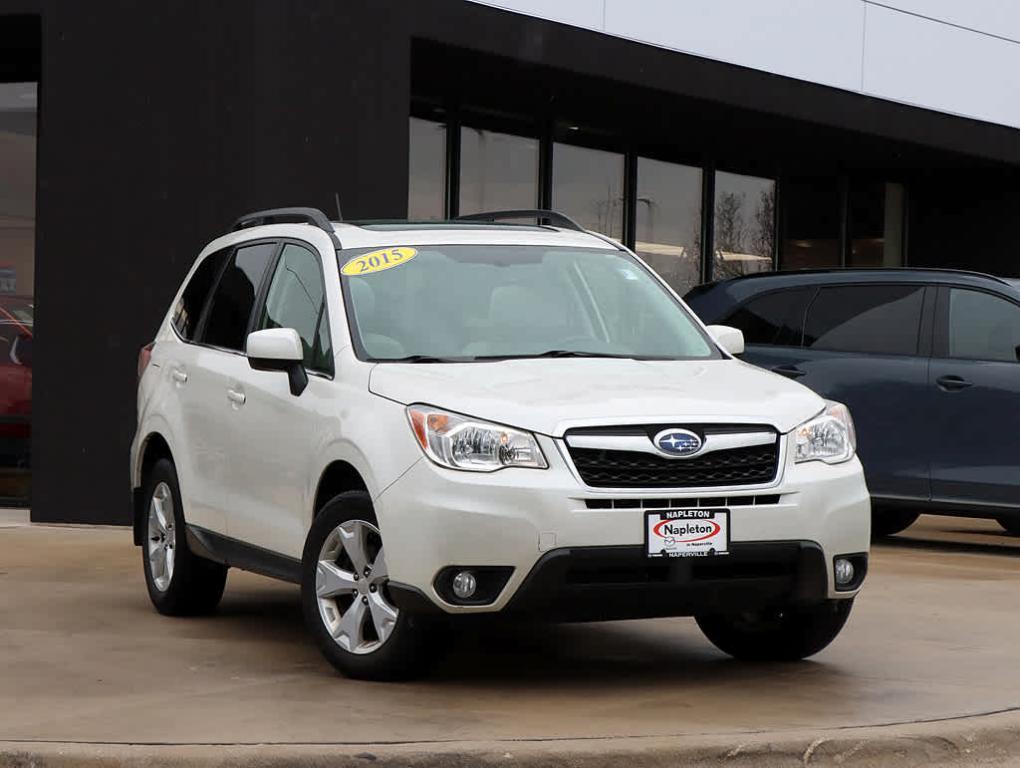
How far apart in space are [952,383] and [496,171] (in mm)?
6406

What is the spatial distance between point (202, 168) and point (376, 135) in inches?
51.0

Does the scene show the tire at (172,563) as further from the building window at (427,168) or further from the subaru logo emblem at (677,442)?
the building window at (427,168)

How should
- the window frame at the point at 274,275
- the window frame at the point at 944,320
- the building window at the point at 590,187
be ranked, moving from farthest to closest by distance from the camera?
the building window at the point at 590,187 → the window frame at the point at 944,320 → the window frame at the point at 274,275

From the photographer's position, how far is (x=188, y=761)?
218 inches

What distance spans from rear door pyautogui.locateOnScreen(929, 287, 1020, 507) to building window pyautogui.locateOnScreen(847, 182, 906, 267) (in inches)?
365

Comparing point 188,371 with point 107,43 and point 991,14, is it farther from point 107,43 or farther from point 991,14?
point 991,14

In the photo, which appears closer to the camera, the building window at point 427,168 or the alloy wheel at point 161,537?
the alloy wheel at point 161,537

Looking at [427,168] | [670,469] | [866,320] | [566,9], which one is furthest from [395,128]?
[670,469]

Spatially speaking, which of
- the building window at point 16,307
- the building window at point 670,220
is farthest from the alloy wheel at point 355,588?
the building window at point 670,220

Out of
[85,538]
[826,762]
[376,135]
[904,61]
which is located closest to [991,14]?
[904,61]

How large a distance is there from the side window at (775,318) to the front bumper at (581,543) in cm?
641

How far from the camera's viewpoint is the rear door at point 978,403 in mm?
12141

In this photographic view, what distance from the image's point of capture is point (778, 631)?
301 inches

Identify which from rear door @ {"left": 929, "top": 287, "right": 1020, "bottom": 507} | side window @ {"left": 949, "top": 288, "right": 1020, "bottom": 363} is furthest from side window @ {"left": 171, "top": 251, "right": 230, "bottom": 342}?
side window @ {"left": 949, "top": 288, "right": 1020, "bottom": 363}
